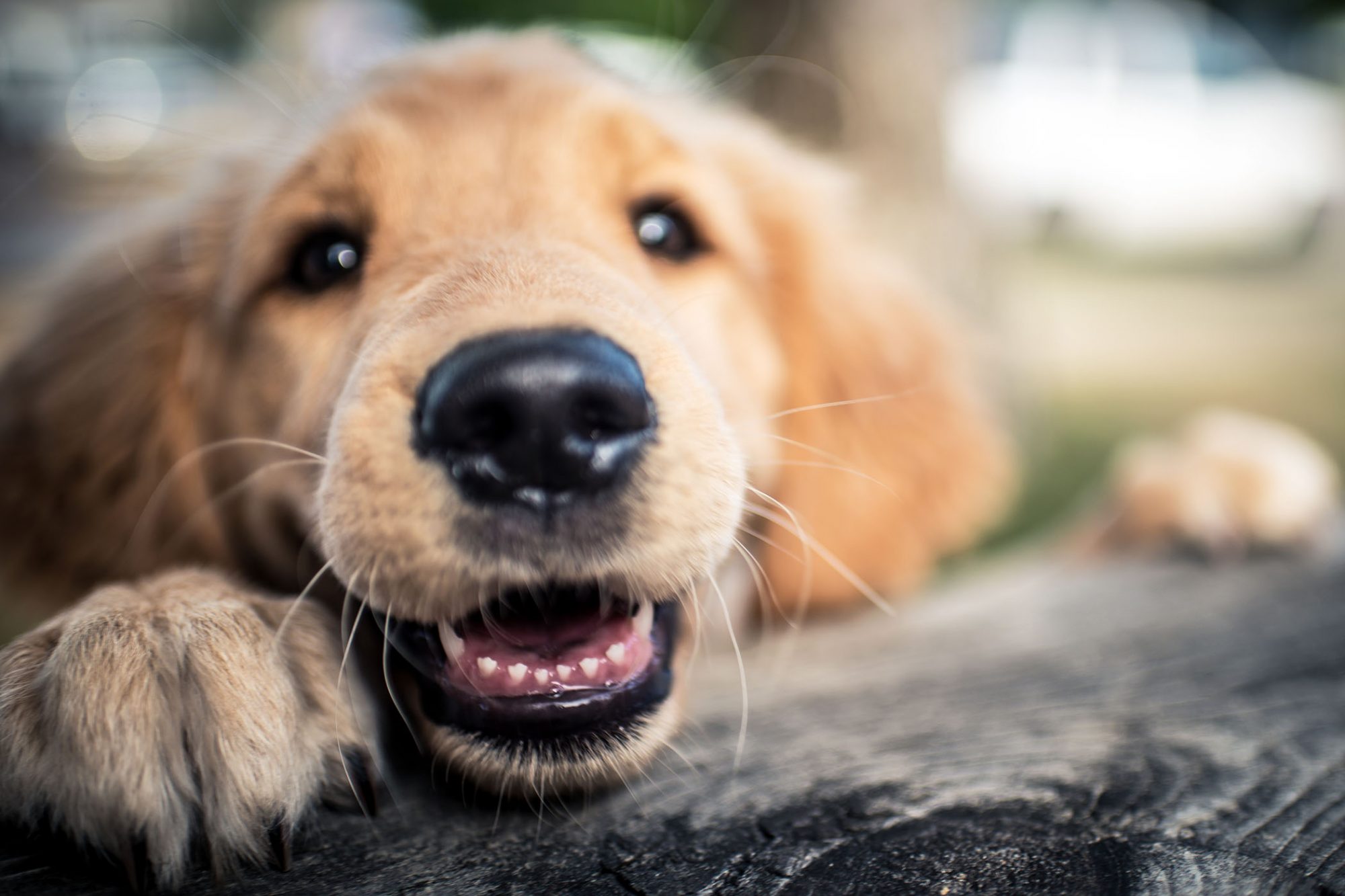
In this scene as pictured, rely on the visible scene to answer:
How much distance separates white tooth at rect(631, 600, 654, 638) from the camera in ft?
4.93

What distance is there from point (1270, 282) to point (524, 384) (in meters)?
13.3

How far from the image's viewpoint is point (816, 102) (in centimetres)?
567

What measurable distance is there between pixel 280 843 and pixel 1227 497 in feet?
8.53

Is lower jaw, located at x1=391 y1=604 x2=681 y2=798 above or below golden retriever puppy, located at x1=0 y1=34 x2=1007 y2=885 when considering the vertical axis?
below

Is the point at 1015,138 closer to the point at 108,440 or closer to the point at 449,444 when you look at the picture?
the point at 108,440

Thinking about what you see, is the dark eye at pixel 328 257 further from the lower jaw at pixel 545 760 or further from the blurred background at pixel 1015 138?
the lower jaw at pixel 545 760

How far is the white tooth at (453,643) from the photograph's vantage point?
1.43m

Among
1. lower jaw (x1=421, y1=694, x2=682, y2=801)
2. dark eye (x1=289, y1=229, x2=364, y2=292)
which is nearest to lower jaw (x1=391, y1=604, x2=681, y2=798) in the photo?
lower jaw (x1=421, y1=694, x2=682, y2=801)

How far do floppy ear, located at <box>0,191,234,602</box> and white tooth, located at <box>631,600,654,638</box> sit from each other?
42.0 inches

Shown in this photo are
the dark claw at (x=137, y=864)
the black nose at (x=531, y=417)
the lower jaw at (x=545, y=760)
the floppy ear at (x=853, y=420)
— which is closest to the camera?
the dark claw at (x=137, y=864)

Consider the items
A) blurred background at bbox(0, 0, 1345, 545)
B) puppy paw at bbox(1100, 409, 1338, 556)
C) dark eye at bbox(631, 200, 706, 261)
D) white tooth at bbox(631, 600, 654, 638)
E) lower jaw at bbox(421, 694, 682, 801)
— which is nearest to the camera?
lower jaw at bbox(421, 694, 682, 801)

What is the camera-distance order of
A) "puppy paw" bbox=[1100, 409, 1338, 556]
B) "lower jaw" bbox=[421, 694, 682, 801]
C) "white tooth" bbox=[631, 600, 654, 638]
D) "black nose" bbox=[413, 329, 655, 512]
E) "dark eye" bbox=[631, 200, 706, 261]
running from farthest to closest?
"puppy paw" bbox=[1100, 409, 1338, 556] < "dark eye" bbox=[631, 200, 706, 261] < "white tooth" bbox=[631, 600, 654, 638] < "lower jaw" bbox=[421, 694, 682, 801] < "black nose" bbox=[413, 329, 655, 512]

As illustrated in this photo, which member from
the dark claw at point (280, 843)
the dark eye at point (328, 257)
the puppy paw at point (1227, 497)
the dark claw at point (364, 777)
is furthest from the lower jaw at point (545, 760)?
the puppy paw at point (1227, 497)

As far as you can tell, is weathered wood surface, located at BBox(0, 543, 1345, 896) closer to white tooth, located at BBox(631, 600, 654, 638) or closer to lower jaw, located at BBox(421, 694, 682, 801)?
lower jaw, located at BBox(421, 694, 682, 801)
